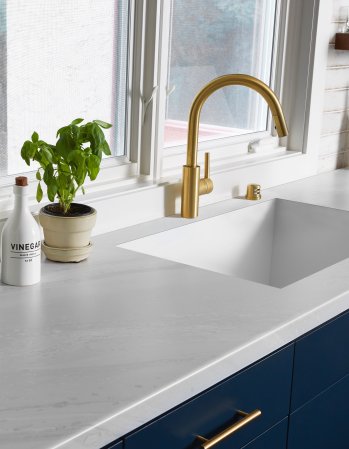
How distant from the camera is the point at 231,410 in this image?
4.52 feet

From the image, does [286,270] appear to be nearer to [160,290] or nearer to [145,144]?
[145,144]

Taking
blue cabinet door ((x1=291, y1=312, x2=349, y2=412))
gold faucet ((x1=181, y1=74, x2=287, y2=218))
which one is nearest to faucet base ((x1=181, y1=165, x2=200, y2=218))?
gold faucet ((x1=181, y1=74, x2=287, y2=218))

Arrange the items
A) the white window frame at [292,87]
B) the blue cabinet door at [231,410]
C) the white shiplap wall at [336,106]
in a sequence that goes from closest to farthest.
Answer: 1. the blue cabinet door at [231,410]
2. the white window frame at [292,87]
3. the white shiplap wall at [336,106]

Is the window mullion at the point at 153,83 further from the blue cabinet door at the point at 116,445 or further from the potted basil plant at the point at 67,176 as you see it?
the blue cabinet door at the point at 116,445

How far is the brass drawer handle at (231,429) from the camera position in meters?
1.31

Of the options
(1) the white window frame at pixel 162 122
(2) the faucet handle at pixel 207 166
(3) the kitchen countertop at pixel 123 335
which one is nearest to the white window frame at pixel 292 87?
(1) the white window frame at pixel 162 122

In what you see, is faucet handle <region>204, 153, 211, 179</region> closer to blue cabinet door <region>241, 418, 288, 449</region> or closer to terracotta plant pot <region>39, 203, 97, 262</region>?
terracotta plant pot <region>39, 203, 97, 262</region>

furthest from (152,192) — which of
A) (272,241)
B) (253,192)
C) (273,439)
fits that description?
(273,439)

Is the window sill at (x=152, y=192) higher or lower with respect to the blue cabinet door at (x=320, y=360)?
higher

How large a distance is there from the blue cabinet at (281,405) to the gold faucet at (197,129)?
0.57 meters

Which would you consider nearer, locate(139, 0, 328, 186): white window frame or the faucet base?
the faucet base

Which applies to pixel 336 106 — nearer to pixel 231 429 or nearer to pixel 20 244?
pixel 20 244

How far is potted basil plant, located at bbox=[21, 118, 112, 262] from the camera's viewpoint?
1.67m

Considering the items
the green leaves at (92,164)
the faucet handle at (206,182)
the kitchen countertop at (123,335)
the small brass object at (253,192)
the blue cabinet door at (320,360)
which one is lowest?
the blue cabinet door at (320,360)
